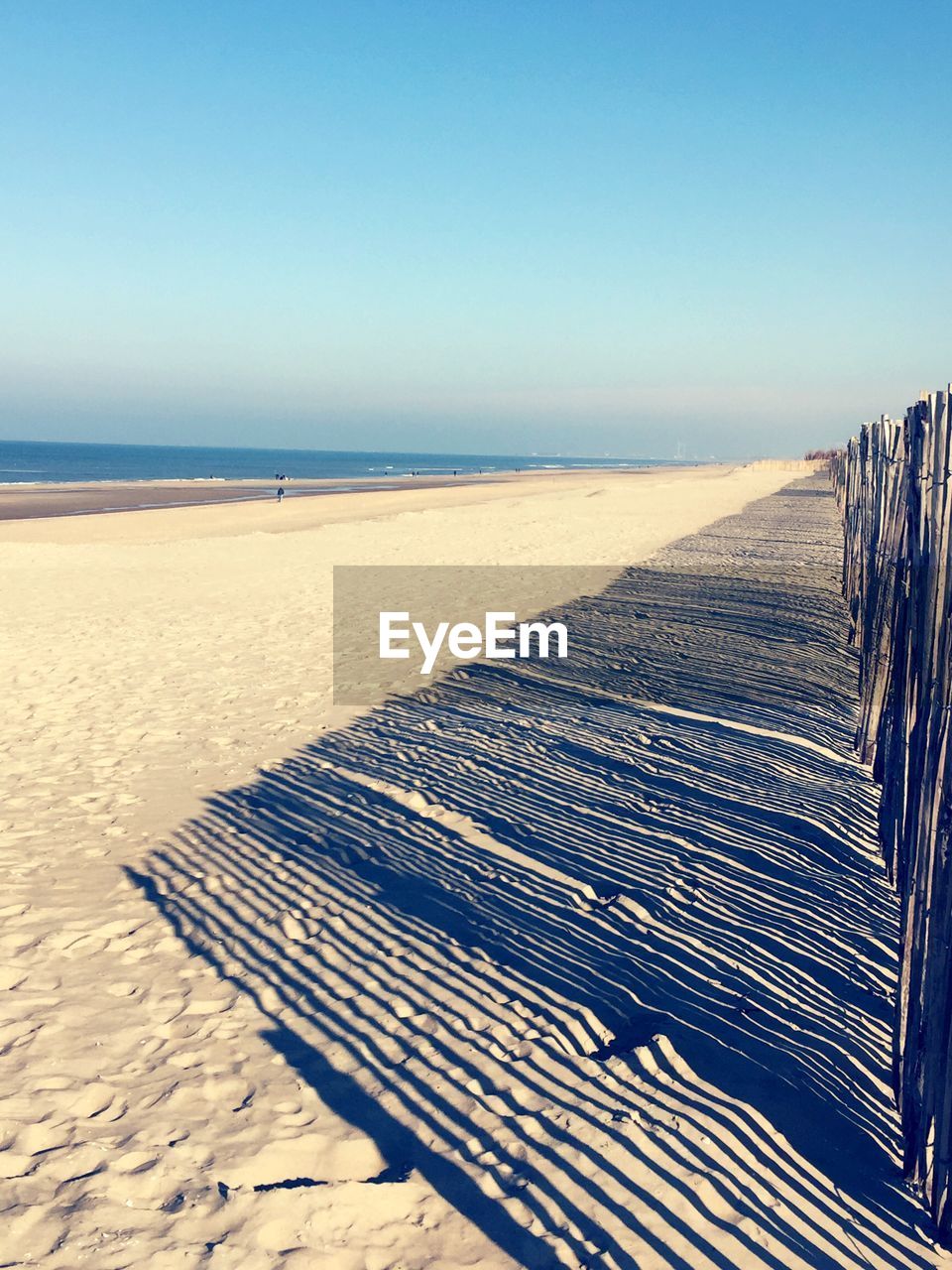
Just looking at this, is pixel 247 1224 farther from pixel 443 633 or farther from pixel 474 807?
pixel 443 633

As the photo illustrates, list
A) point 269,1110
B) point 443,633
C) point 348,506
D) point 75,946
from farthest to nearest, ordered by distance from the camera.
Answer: point 348,506 < point 443,633 < point 75,946 < point 269,1110

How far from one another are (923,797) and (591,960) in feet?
4.84

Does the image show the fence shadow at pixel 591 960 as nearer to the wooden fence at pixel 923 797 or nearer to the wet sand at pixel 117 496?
the wooden fence at pixel 923 797

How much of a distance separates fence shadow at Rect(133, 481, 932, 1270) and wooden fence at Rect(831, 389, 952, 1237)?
0.18 m

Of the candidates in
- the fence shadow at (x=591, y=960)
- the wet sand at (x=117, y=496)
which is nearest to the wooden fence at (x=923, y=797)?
the fence shadow at (x=591, y=960)

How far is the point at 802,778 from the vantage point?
561cm

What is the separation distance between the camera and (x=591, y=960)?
3629mm

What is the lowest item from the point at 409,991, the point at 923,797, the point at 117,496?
the point at 409,991

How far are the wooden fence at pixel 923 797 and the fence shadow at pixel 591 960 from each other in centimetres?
18

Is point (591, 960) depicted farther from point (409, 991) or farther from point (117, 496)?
point (117, 496)

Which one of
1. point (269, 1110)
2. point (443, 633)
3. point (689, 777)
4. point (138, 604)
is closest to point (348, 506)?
point (138, 604)

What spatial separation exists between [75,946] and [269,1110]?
145cm

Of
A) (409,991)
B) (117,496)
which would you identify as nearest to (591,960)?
(409,991)

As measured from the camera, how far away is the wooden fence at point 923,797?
244 cm
